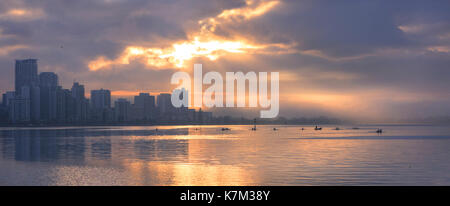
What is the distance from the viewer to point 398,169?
3569 cm

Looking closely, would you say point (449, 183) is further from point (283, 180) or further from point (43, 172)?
point (43, 172)

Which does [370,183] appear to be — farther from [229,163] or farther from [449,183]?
[229,163]

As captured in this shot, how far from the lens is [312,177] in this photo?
30328 millimetres

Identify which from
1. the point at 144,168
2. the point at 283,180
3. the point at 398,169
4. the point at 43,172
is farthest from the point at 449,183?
the point at 43,172
